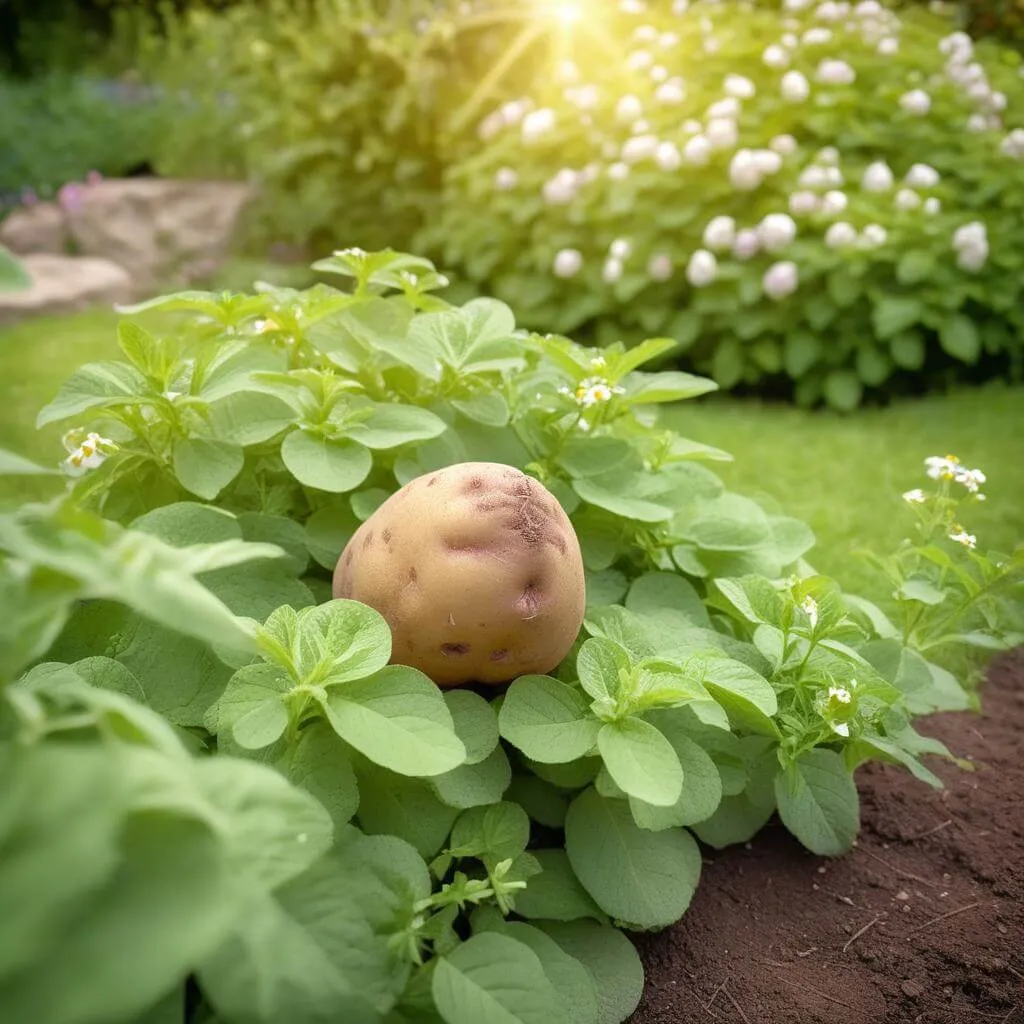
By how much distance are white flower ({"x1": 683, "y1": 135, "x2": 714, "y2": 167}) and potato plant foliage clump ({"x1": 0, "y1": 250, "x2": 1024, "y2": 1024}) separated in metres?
2.45

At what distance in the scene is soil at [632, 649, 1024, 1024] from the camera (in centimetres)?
131

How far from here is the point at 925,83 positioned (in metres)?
4.59

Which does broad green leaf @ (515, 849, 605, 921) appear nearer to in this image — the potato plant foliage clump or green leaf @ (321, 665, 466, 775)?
the potato plant foliage clump

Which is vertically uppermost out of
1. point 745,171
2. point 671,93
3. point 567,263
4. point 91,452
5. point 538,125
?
point 91,452

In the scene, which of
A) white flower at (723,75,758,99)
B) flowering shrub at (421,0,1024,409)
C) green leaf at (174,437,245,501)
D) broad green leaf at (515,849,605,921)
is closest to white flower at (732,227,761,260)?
flowering shrub at (421,0,1024,409)

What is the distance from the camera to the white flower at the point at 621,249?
413cm

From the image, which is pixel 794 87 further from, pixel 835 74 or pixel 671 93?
pixel 671 93

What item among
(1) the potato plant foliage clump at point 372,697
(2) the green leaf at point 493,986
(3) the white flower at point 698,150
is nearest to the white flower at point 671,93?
(3) the white flower at point 698,150

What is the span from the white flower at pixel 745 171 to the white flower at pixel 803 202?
0.18 metres

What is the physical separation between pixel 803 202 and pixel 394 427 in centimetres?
297

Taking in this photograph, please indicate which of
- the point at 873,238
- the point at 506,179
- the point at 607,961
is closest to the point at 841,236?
the point at 873,238

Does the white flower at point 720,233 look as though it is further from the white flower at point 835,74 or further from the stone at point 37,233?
the stone at point 37,233

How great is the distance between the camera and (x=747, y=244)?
3945mm

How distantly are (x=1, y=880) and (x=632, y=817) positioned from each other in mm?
957
